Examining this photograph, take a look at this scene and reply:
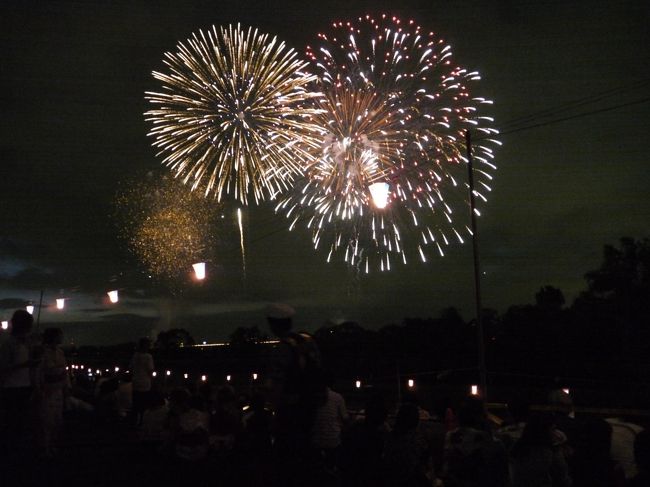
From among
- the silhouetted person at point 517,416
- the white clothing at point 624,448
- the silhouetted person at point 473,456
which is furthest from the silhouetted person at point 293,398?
the white clothing at point 624,448

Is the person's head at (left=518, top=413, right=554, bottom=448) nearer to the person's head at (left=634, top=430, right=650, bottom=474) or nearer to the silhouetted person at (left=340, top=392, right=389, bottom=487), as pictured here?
the person's head at (left=634, top=430, right=650, bottom=474)

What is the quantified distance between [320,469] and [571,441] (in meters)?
2.10

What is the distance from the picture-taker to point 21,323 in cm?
705

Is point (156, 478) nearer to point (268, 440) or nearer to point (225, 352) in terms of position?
point (268, 440)

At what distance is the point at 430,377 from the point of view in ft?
113

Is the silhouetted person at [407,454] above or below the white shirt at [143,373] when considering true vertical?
below

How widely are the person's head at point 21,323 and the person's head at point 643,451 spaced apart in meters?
5.91

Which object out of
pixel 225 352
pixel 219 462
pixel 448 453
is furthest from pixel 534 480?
A: pixel 225 352

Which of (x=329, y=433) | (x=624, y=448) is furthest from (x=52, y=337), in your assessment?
(x=624, y=448)

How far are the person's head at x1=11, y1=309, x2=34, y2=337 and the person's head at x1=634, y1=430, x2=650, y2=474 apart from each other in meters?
5.91

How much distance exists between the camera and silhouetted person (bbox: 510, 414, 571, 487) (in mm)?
4574

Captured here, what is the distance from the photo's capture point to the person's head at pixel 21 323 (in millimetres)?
7000

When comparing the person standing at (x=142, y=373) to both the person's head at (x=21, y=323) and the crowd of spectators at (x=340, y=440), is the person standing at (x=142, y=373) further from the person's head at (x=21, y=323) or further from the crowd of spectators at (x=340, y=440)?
the person's head at (x=21, y=323)

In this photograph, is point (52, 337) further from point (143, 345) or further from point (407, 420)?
point (407, 420)
